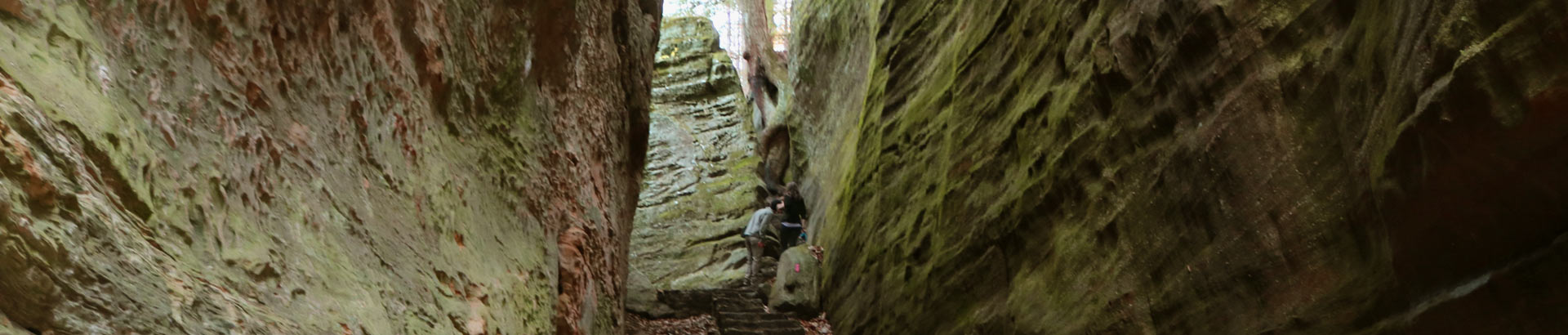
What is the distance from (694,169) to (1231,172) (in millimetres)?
14887

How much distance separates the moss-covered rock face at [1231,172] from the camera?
3246mm

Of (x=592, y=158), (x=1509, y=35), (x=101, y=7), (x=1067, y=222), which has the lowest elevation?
(x=1067, y=222)

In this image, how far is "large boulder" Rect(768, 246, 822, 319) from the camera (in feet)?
37.8

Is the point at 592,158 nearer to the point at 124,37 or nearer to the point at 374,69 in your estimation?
the point at 374,69

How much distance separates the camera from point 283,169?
9.20 ft

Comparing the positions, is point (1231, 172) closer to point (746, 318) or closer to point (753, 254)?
point (746, 318)

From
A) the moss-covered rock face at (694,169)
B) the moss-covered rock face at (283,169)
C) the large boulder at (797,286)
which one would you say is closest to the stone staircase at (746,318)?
the large boulder at (797,286)

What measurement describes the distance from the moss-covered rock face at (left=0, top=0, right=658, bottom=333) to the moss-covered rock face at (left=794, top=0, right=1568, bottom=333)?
10.1 feet

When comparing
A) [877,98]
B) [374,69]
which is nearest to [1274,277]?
[374,69]

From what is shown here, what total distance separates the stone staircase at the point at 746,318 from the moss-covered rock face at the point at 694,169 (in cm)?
277

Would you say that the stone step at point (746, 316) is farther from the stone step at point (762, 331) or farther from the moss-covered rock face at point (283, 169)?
the moss-covered rock face at point (283, 169)

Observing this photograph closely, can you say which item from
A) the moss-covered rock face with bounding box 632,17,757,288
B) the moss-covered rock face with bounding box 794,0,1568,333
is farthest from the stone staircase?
the moss-covered rock face with bounding box 632,17,757,288

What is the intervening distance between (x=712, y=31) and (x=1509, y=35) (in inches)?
870

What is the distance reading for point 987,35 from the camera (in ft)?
26.9
